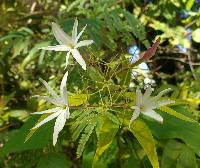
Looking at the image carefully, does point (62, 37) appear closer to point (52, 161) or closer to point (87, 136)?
point (87, 136)

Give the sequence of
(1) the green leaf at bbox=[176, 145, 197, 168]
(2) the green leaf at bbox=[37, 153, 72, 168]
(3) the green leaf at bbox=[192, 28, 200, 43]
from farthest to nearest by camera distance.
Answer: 1. (3) the green leaf at bbox=[192, 28, 200, 43]
2. (2) the green leaf at bbox=[37, 153, 72, 168]
3. (1) the green leaf at bbox=[176, 145, 197, 168]

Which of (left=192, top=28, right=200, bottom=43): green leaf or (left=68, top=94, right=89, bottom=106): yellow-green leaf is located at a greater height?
(left=192, top=28, right=200, bottom=43): green leaf

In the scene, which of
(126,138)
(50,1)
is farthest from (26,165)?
(50,1)

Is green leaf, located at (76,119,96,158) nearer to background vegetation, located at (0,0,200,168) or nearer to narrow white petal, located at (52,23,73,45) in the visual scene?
background vegetation, located at (0,0,200,168)

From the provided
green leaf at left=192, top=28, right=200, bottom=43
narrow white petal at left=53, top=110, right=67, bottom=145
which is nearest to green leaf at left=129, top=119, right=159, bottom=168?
narrow white petal at left=53, top=110, right=67, bottom=145

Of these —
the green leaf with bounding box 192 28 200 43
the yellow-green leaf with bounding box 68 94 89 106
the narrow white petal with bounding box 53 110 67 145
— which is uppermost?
the green leaf with bounding box 192 28 200 43

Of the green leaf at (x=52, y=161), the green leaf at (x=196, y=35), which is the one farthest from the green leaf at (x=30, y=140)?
the green leaf at (x=196, y=35)

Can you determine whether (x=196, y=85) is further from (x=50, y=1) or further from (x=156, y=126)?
(x=50, y=1)
